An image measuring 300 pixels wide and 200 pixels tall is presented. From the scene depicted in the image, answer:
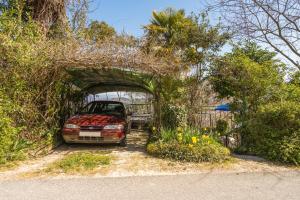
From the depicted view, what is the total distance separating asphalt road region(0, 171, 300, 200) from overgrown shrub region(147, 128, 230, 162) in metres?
0.98

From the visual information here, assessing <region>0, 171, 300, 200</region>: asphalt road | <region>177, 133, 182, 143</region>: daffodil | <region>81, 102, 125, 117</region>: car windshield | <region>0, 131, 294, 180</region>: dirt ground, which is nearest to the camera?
<region>0, 171, 300, 200</region>: asphalt road

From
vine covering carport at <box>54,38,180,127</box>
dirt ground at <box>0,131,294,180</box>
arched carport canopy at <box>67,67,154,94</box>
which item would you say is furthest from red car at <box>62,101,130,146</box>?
vine covering carport at <box>54,38,180,127</box>

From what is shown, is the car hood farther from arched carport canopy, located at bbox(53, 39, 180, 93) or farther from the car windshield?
arched carport canopy, located at bbox(53, 39, 180, 93)

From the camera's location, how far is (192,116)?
29.1 ft

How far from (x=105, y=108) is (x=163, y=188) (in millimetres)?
5855

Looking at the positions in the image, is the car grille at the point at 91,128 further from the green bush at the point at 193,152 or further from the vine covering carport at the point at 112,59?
the green bush at the point at 193,152

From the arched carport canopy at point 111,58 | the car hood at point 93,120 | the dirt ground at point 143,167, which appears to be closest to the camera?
the dirt ground at point 143,167

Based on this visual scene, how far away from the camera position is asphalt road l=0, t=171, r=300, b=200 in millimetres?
4305

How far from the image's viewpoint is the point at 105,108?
10.1 m

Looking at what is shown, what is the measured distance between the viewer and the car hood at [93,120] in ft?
26.1

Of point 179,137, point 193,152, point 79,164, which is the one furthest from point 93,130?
point 193,152

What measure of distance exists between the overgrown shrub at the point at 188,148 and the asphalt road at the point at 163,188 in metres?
0.98

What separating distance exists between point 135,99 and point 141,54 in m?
10.4

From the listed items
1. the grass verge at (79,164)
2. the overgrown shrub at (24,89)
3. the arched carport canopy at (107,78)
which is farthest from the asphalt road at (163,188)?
the arched carport canopy at (107,78)
